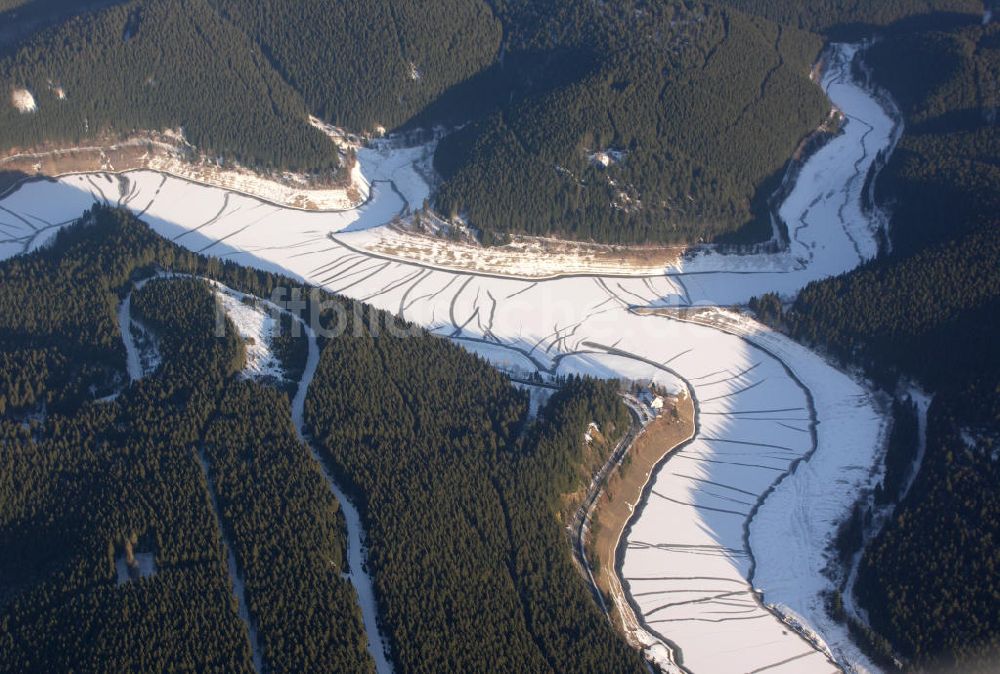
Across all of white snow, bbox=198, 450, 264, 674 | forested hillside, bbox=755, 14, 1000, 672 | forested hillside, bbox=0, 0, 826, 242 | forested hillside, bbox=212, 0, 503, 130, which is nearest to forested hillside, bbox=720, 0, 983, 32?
forested hillside, bbox=755, 14, 1000, 672

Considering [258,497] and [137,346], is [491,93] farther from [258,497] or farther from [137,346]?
[258,497]

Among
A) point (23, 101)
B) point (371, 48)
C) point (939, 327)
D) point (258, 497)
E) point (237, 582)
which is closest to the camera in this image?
point (237, 582)

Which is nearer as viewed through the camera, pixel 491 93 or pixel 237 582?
pixel 237 582

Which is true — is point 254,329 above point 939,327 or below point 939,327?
below

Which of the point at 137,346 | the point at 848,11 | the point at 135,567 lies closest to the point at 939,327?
the point at 137,346

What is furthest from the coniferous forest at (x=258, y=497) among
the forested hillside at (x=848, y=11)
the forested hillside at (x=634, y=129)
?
the forested hillside at (x=848, y=11)

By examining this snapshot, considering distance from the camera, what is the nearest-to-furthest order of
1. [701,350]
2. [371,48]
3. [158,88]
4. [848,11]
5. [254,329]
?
[254,329] → [701,350] → [158,88] → [371,48] → [848,11]
